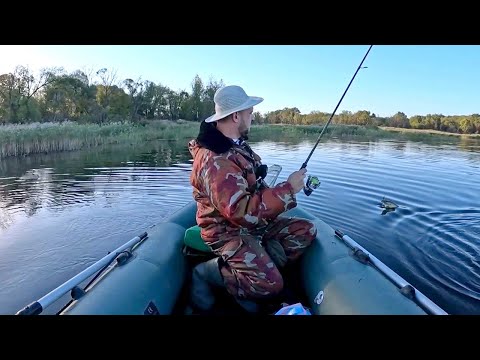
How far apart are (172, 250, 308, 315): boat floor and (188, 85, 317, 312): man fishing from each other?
87 mm

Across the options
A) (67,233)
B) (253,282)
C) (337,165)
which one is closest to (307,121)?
(337,165)

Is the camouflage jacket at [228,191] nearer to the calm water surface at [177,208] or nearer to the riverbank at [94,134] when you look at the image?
the calm water surface at [177,208]

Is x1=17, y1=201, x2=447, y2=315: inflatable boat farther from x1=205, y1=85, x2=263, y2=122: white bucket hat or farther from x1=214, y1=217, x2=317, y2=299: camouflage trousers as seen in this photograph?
x1=205, y1=85, x2=263, y2=122: white bucket hat

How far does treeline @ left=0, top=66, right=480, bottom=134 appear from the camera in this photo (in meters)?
28.1

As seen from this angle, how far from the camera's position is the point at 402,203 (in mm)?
7270

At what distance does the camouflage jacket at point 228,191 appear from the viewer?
2133 millimetres

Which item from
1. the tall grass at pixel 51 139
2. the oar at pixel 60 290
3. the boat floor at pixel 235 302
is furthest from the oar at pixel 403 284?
the tall grass at pixel 51 139

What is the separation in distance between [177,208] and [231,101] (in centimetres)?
489

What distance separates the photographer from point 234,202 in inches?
83.4

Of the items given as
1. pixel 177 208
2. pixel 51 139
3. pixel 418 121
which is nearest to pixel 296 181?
pixel 177 208

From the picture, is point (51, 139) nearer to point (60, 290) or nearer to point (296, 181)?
point (60, 290)
